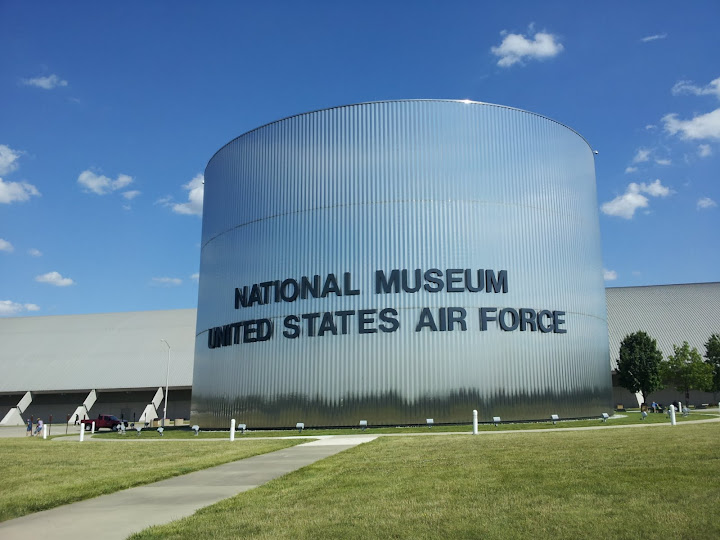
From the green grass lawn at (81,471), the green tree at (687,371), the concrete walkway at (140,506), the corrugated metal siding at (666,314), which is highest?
the corrugated metal siding at (666,314)

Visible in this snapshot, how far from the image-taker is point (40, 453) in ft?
79.5

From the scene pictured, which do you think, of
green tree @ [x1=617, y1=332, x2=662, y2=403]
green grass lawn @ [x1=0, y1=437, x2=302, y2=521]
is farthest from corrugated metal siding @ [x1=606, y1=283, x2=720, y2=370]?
green grass lawn @ [x1=0, y1=437, x2=302, y2=521]

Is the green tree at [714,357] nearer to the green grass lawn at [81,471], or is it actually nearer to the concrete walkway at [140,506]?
the green grass lawn at [81,471]

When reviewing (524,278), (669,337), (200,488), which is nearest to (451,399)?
(524,278)

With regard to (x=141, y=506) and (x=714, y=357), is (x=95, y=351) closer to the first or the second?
(x=714, y=357)

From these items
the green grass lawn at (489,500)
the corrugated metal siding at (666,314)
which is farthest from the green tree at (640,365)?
the green grass lawn at (489,500)

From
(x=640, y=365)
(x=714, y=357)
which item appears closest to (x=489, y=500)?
(x=640, y=365)

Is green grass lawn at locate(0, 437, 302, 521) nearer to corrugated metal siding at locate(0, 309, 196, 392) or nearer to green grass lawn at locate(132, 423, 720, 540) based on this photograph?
green grass lawn at locate(132, 423, 720, 540)

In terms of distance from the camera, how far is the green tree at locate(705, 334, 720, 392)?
6306 cm

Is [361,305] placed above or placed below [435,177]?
below

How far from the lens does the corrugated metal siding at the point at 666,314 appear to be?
7038cm

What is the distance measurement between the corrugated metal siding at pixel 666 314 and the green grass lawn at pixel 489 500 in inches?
2313

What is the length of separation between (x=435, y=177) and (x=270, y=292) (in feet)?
41.3

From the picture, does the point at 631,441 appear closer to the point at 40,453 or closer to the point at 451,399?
the point at 451,399
